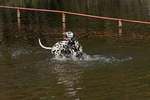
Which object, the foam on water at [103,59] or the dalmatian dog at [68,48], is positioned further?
the foam on water at [103,59]

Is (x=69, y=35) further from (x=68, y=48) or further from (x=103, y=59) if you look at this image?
(x=103, y=59)

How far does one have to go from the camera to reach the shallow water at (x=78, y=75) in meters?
8.00

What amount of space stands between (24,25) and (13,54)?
9.45 m

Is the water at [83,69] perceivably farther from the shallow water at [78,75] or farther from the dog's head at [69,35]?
the dog's head at [69,35]

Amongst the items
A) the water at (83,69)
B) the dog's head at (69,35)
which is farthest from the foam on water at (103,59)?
the dog's head at (69,35)

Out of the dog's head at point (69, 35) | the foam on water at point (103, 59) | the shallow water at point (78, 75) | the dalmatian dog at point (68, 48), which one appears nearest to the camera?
the shallow water at point (78, 75)

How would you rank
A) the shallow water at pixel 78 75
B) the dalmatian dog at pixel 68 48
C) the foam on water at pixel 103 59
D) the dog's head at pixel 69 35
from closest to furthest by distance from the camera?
the shallow water at pixel 78 75 → the dog's head at pixel 69 35 → the dalmatian dog at pixel 68 48 → the foam on water at pixel 103 59

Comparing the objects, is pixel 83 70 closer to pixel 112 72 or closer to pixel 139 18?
pixel 112 72

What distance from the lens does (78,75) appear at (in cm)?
986

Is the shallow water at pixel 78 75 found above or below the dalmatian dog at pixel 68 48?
below

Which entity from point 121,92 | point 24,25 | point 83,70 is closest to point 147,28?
point 24,25

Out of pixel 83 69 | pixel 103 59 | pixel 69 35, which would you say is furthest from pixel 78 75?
pixel 103 59

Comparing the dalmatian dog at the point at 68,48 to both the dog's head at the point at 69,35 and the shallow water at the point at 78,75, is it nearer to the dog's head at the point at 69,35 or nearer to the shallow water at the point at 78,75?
the dog's head at the point at 69,35

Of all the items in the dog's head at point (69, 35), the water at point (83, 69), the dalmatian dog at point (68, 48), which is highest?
the dog's head at point (69, 35)
